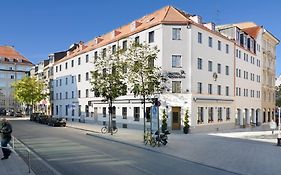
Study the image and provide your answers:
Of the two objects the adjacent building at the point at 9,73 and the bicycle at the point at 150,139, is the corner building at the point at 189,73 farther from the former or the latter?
the adjacent building at the point at 9,73

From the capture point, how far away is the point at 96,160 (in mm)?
14203

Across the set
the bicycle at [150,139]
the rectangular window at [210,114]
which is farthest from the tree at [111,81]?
the rectangular window at [210,114]

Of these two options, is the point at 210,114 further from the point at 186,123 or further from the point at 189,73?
the point at 189,73

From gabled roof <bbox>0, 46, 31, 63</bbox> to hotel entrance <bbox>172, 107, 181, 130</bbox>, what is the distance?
85083mm

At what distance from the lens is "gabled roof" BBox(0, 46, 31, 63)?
101 metres

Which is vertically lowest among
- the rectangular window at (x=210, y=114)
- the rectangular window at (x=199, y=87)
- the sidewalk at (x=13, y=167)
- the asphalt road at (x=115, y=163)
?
the asphalt road at (x=115, y=163)

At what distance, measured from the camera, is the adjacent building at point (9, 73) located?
9812cm

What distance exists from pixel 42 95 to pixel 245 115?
42.1 meters

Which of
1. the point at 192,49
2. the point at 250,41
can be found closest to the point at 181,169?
the point at 192,49

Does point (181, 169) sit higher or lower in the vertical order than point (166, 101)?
lower

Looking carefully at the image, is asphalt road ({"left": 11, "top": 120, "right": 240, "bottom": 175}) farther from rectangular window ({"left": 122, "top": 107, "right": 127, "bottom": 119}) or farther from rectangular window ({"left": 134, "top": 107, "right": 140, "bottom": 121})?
rectangular window ({"left": 122, "top": 107, "right": 127, "bottom": 119})

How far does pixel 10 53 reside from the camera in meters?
103

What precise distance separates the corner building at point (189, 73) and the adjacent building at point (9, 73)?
62.5 meters

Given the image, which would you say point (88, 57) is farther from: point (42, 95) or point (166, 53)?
point (42, 95)
